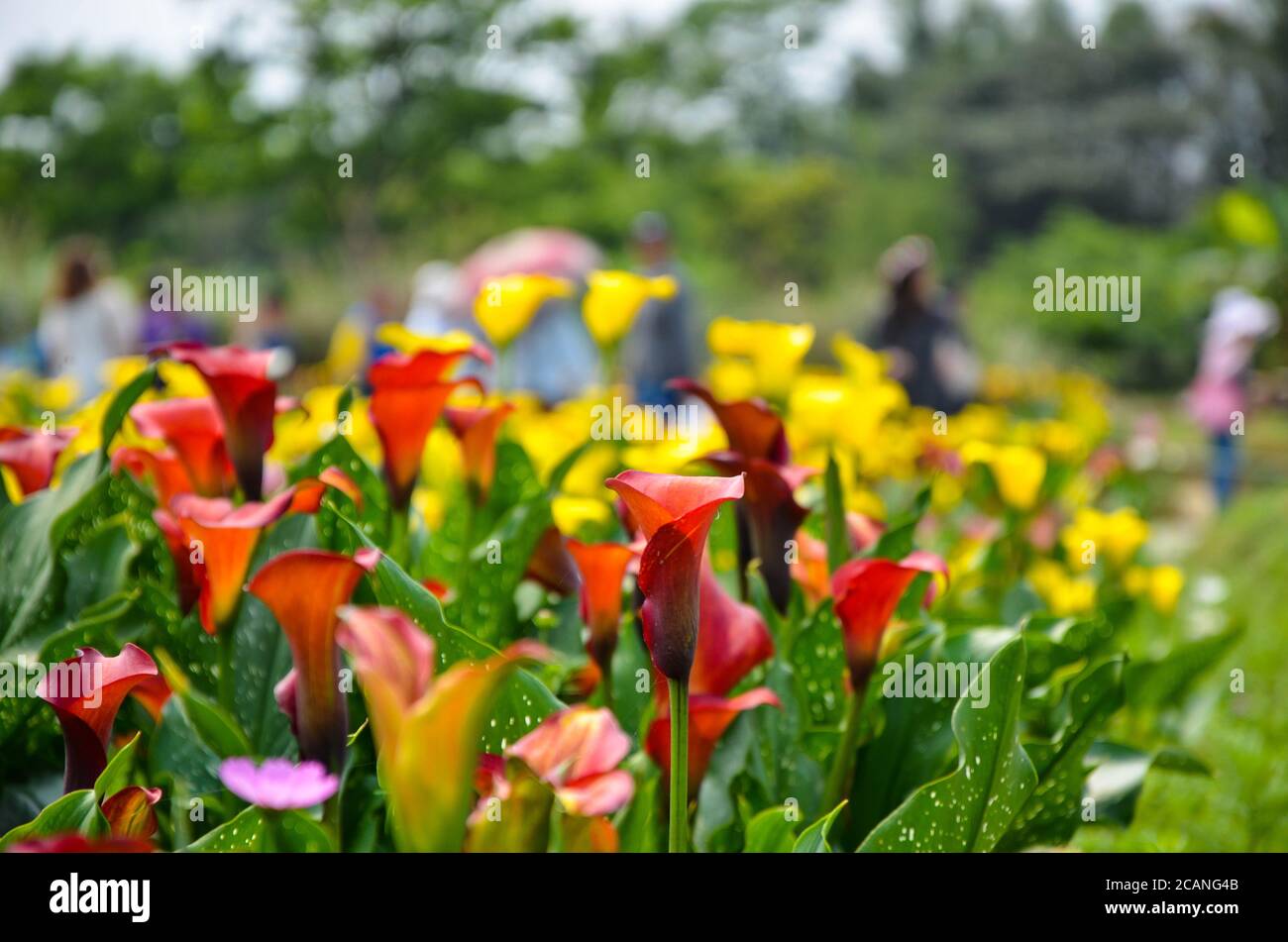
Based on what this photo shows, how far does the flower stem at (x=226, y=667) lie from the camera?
1.08 metres

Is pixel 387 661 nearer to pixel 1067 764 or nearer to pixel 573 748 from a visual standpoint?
pixel 573 748

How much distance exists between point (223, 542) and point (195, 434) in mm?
295

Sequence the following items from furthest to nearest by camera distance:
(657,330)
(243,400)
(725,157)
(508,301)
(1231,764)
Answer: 1. (725,157)
2. (657,330)
3. (1231,764)
4. (508,301)
5. (243,400)

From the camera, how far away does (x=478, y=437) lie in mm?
1372

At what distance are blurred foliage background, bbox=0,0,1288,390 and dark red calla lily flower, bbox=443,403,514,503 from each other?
9069 millimetres

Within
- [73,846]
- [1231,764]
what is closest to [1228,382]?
[1231,764]

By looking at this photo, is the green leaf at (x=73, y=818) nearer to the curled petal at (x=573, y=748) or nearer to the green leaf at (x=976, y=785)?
the curled petal at (x=573, y=748)

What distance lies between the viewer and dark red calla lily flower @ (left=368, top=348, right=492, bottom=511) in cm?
118

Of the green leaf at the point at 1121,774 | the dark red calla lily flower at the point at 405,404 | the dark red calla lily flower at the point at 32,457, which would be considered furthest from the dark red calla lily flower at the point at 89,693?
the green leaf at the point at 1121,774

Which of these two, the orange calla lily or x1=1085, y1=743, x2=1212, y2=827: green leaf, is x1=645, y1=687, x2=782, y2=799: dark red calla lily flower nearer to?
the orange calla lily
